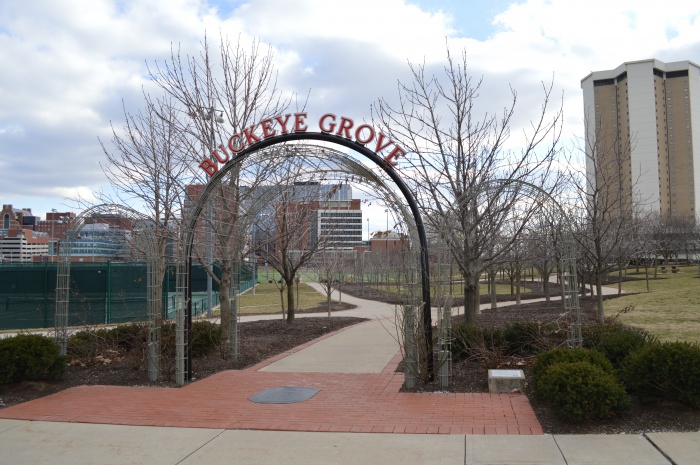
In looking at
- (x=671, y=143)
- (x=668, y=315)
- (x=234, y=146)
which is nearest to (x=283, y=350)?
(x=234, y=146)

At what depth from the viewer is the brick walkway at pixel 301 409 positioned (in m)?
6.19

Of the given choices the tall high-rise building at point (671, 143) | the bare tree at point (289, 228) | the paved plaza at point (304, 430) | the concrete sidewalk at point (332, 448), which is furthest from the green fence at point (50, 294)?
the tall high-rise building at point (671, 143)

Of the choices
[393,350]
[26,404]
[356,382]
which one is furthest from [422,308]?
[26,404]

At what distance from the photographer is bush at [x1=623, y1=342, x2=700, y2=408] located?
230 inches

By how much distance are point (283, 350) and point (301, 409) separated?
559 centimetres

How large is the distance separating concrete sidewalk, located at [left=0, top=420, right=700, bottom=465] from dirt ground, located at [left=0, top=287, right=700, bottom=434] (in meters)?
0.32

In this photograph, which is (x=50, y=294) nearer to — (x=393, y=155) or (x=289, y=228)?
(x=289, y=228)

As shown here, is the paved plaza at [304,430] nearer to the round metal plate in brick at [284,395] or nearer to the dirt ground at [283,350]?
the round metal plate in brick at [284,395]

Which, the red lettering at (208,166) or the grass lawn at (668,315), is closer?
the red lettering at (208,166)

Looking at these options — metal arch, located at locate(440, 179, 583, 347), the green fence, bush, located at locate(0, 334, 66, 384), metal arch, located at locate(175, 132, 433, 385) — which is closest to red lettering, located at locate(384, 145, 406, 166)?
metal arch, located at locate(175, 132, 433, 385)

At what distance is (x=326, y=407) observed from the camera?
7125 millimetres

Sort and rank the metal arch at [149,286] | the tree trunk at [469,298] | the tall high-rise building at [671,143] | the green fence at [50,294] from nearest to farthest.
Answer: the metal arch at [149,286]
the tree trunk at [469,298]
the green fence at [50,294]
the tall high-rise building at [671,143]

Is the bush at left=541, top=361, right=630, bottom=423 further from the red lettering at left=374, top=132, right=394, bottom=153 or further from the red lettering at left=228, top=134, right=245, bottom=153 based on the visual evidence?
the red lettering at left=228, top=134, right=245, bottom=153

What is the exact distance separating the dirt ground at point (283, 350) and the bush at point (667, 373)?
0.19 m
